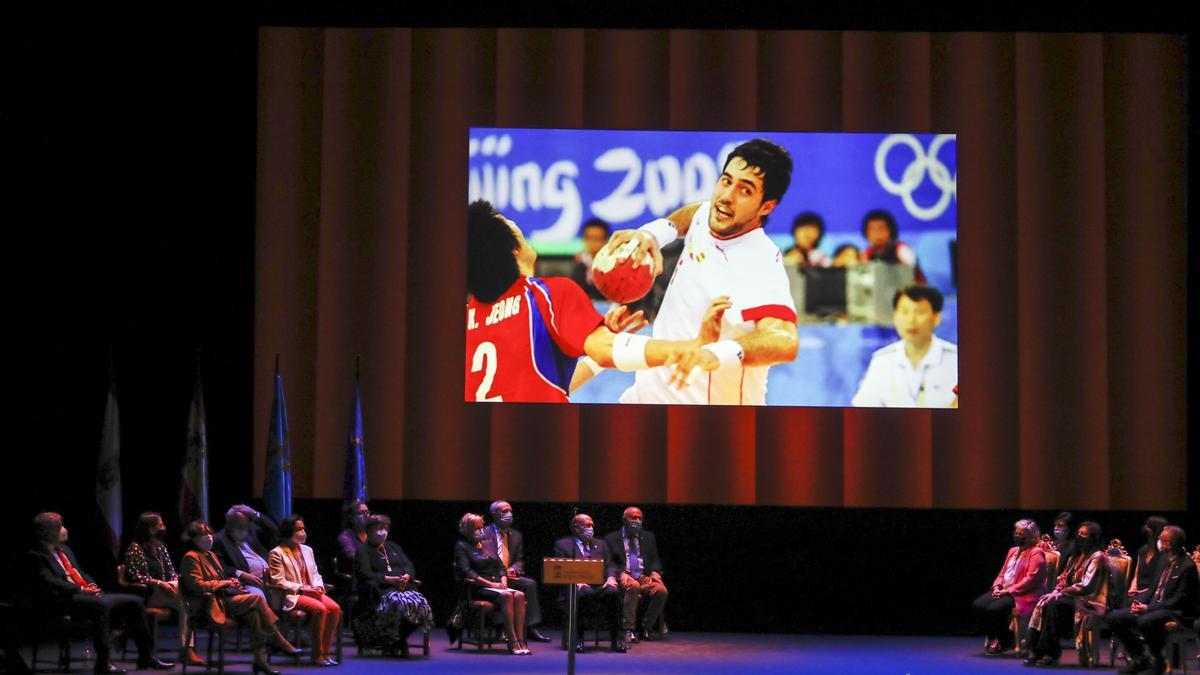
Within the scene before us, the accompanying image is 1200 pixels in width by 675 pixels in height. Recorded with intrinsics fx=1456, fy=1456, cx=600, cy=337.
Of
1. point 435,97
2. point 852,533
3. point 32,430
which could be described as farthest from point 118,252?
point 852,533

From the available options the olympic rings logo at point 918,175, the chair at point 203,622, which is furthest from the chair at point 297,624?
the olympic rings logo at point 918,175

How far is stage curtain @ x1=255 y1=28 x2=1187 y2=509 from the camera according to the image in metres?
11.2

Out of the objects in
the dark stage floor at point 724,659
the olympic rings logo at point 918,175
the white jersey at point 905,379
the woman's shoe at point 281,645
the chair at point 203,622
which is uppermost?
the olympic rings logo at point 918,175

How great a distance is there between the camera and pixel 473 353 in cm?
1130

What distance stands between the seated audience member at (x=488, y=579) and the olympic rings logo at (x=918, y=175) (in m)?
4.03

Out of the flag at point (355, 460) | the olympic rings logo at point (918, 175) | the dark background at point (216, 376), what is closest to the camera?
the flag at point (355, 460)

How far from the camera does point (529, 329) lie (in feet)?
36.6

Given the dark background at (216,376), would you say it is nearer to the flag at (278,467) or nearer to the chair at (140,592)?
the flag at (278,467)

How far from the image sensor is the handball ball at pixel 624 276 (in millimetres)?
11125

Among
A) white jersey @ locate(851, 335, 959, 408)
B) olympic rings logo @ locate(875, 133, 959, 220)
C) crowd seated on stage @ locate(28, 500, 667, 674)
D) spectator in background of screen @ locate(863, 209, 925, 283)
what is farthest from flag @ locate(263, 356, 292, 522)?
olympic rings logo @ locate(875, 133, 959, 220)

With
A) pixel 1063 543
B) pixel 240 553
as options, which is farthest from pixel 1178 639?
pixel 240 553

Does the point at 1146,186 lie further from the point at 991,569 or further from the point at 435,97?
the point at 435,97

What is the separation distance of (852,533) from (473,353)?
3.23 metres

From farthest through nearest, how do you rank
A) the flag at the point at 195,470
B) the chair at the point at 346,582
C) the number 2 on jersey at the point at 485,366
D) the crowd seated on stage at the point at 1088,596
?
the number 2 on jersey at the point at 485,366, the flag at the point at 195,470, the chair at the point at 346,582, the crowd seated on stage at the point at 1088,596
